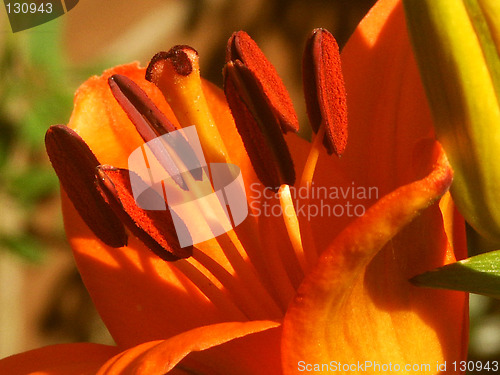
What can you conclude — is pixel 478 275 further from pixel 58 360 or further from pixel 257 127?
pixel 58 360

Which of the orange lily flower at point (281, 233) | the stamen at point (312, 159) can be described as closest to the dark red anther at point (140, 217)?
the orange lily flower at point (281, 233)

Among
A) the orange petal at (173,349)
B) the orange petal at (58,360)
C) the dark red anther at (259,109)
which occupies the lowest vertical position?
the orange petal at (58,360)

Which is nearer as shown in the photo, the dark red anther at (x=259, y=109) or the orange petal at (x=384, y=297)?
the orange petal at (x=384, y=297)

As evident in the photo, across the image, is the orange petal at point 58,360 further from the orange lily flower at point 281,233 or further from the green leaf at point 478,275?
the green leaf at point 478,275

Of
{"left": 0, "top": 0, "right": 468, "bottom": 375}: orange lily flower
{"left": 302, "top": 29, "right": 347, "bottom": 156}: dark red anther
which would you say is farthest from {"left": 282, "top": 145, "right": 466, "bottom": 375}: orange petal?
{"left": 302, "top": 29, "right": 347, "bottom": 156}: dark red anther

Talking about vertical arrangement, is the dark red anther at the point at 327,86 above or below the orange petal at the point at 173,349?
above

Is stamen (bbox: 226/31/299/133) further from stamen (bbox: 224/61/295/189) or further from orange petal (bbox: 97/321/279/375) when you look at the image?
orange petal (bbox: 97/321/279/375)
